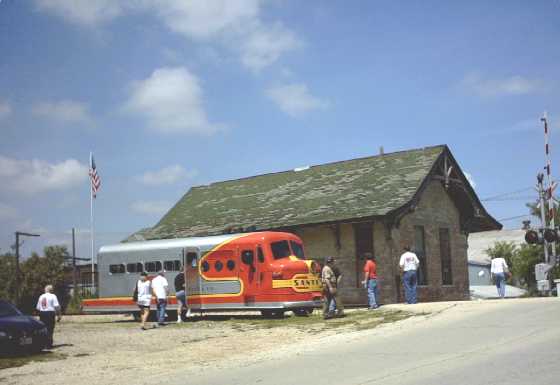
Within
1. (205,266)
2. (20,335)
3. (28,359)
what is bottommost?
(28,359)

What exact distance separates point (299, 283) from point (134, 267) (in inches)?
256

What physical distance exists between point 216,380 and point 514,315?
7986mm

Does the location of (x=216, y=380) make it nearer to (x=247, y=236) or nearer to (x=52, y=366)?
(x=52, y=366)

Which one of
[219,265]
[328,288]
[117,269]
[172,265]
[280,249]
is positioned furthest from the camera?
[117,269]

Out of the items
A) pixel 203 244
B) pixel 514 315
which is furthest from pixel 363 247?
pixel 514 315

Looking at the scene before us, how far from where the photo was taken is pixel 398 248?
85.4ft

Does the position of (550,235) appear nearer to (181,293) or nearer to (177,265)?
(181,293)

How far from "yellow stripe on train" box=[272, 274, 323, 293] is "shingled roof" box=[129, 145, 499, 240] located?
11.1ft

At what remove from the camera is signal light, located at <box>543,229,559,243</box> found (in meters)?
19.7

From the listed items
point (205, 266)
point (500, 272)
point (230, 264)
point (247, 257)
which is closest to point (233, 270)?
point (230, 264)

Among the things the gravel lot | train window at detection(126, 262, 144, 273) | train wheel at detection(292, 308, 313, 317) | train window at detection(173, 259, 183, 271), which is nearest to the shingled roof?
train window at detection(173, 259, 183, 271)

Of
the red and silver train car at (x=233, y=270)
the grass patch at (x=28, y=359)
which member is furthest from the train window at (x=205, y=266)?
the grass patch at (x=28, y=359)

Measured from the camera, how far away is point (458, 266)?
30.4 meters

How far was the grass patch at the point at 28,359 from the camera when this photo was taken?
46.4 feet
